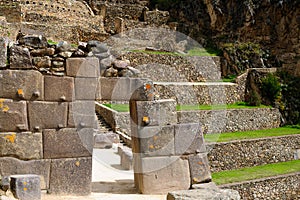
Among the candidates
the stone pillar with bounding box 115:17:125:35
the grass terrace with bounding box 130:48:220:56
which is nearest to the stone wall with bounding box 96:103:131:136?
the grass terrace with bounding box 130:48:220:56

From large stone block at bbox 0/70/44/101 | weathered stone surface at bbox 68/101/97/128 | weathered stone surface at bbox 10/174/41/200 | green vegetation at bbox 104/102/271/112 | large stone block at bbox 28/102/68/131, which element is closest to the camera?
weathered stone surface at bbox 10/174/41/200

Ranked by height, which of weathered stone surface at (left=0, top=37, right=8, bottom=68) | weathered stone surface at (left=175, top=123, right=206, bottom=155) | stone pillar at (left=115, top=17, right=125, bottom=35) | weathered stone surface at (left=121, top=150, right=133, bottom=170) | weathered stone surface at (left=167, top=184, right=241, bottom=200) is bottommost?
weathered stone surface at (left=121, top=150, right=133, bottom=170)

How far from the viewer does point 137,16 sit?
31500mm

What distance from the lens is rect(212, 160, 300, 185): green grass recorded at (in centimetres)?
1383

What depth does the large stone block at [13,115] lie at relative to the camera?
6.32 meters

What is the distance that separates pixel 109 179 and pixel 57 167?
9.12ft

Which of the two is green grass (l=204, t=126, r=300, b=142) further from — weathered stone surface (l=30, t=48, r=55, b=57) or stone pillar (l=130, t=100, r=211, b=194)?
weathered stone surface (l=30, t=48, r=55, b=57)

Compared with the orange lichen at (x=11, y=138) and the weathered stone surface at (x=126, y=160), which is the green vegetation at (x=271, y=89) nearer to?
the weathered stone surface at (x=126, y=160)

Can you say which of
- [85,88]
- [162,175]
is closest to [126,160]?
[162,175]

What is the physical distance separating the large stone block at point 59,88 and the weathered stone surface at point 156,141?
5.15ft

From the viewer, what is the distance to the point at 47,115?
21.6 ft

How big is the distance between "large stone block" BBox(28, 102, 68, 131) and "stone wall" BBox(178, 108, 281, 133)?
37.3 ft

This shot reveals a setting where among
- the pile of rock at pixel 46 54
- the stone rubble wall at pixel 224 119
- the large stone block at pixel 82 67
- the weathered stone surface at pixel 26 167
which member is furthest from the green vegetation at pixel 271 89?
the weathered stone surface at pixel 26 167

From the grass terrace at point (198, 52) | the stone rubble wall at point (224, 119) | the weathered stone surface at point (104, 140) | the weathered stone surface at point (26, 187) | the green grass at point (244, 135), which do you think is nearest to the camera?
the weathered stone surface at point (26, 187)
